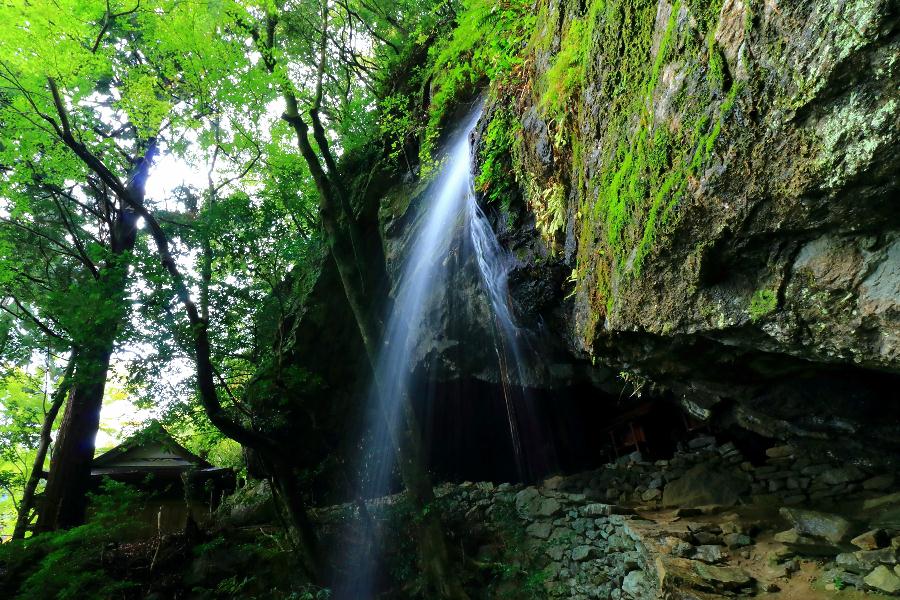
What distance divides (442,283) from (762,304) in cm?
695

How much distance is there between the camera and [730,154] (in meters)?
2.40

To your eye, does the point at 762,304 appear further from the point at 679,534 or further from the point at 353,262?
the point at 353,262

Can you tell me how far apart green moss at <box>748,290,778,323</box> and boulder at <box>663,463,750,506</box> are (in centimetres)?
565

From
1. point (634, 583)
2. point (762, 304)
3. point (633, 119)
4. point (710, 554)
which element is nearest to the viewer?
point (762, 304)

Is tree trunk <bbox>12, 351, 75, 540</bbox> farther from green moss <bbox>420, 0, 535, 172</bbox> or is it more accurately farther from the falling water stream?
green moss <bbox>420, 0, 535, 172</bbox>

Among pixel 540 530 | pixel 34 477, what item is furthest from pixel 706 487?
pixel 34 477

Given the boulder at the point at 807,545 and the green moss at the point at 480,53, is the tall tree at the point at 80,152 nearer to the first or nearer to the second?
the green moss at the point at 480,53

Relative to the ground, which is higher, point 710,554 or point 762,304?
point 762,304

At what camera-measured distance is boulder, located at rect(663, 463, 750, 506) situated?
707cm

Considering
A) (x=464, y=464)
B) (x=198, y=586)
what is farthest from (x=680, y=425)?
(x=198, y=586)

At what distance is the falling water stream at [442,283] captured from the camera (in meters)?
7.84

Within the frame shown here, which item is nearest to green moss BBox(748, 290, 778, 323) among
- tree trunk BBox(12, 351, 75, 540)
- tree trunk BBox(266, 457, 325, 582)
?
tree trunk BBox(266, 457, 325, 582)

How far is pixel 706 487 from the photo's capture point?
7.32m

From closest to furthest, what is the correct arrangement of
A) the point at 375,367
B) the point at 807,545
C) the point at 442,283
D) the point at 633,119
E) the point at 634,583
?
the point at 633,119 < the point at 807,545 < the point at 634,583 < the point at 375,367 < the point at 442,283
